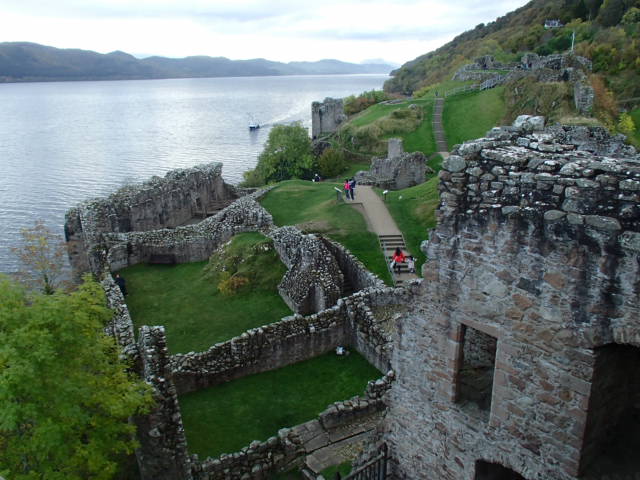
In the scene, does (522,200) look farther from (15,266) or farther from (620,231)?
(15,266)

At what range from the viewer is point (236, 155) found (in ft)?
291

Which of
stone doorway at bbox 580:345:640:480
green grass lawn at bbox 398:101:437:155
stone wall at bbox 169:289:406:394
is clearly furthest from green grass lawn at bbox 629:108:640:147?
stone doorway at bbox 580:345:640:480

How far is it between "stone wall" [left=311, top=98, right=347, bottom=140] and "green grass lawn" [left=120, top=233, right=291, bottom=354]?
47770 mm

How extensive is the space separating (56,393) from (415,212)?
21.9 meters

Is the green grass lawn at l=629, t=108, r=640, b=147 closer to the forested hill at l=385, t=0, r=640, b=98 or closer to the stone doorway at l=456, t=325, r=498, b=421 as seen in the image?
the forested hill at l=385, t=0, r=640, b=98

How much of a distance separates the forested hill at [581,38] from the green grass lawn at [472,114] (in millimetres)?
10443

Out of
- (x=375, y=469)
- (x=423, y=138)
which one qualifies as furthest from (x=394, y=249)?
(x=423, y=138)

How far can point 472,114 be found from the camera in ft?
171

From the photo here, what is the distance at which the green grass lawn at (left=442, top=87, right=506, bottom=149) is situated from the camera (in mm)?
48375

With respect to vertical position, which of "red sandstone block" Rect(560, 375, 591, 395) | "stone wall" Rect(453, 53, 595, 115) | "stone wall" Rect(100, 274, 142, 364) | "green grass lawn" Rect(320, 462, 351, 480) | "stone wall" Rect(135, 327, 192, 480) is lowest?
"green grass lawn" Rect(320, 462, 351, 480)

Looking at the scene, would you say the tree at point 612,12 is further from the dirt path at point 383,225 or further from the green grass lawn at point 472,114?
the dirt path at point 383,225

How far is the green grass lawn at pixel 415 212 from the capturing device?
25.9 metres

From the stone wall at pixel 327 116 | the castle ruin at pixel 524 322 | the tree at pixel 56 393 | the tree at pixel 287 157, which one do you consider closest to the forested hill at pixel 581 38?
the stone wall at pixel 327 116

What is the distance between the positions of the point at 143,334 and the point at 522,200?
11962 millimetres
